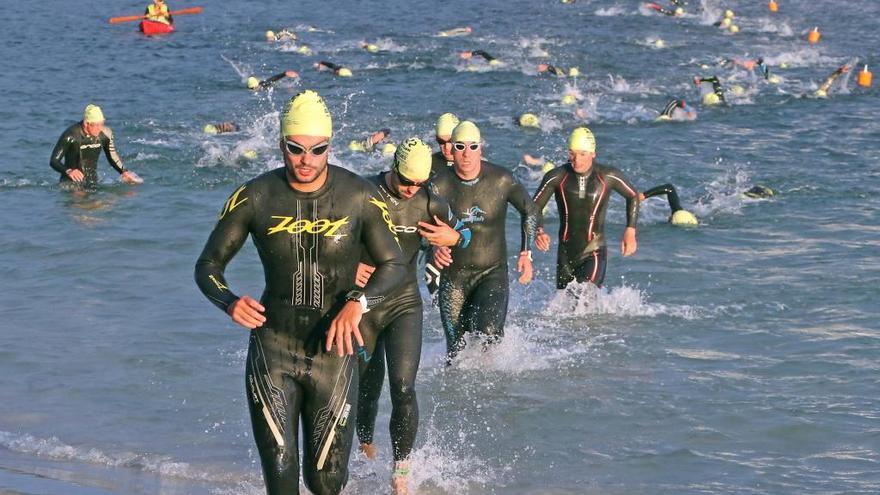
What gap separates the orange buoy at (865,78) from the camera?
2812cm

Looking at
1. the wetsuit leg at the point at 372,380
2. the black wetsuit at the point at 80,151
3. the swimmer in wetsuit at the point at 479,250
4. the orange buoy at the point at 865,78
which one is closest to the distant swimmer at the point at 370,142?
the black wetsuit at the point at 80,151

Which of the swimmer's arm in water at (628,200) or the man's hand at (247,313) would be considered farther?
the swimmer's arm in water at (628,200)

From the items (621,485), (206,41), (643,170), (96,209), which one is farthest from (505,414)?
(206,41)

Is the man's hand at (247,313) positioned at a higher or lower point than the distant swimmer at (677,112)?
higher

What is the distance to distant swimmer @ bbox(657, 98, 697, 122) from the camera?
24.4m

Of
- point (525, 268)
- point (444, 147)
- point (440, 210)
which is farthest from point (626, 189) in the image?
point (440, 210)

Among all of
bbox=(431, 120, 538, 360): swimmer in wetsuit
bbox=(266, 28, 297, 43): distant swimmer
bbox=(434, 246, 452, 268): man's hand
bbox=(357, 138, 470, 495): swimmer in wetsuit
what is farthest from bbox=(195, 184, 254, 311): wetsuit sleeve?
bbox=(266, 28, 297, 43): distant swimmer

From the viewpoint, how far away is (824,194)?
18500 millimetres

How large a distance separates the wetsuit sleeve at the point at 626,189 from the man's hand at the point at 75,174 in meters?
8.84

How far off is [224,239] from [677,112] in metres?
19.7

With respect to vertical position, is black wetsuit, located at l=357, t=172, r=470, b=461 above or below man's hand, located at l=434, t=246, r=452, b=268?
below

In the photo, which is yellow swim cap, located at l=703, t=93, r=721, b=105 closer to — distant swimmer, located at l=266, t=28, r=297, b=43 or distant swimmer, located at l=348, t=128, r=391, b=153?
distant swimmer, located at l=348, t=128, r=391, b=153

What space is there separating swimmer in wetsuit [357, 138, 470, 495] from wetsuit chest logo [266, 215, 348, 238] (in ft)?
5.53

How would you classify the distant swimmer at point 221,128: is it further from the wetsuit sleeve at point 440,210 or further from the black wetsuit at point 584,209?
the wetsuit sleeve at point 440,210
